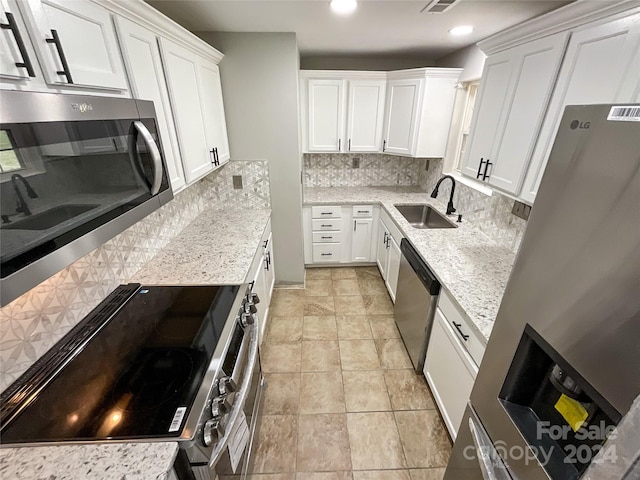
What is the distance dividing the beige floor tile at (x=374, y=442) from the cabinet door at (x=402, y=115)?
8.07 feet

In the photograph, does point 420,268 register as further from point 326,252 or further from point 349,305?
point 326,252

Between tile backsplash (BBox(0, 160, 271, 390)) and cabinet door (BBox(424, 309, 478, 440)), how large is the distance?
1801 millimetres

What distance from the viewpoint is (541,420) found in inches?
31.8

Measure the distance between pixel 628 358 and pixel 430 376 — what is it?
1.52 meters

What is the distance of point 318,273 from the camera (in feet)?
11.2

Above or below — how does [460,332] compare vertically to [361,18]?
below

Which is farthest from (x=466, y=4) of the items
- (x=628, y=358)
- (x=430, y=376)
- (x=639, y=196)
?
(x=430, y=376)

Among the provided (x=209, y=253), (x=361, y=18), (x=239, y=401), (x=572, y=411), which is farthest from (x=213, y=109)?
(x=572, y=411)

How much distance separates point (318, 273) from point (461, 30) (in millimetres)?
2628

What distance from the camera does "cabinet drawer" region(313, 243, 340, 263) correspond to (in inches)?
132

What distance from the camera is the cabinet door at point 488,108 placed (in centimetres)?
157

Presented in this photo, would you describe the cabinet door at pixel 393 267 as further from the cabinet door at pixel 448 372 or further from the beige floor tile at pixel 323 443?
the beige floor tile at pixel 323 443

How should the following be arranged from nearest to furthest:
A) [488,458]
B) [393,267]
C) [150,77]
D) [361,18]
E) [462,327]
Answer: [488,458]
[150,77]
[462,327]
[361,18]
[393,267]

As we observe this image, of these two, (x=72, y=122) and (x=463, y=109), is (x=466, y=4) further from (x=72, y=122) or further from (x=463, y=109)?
(x=72, y=122)
